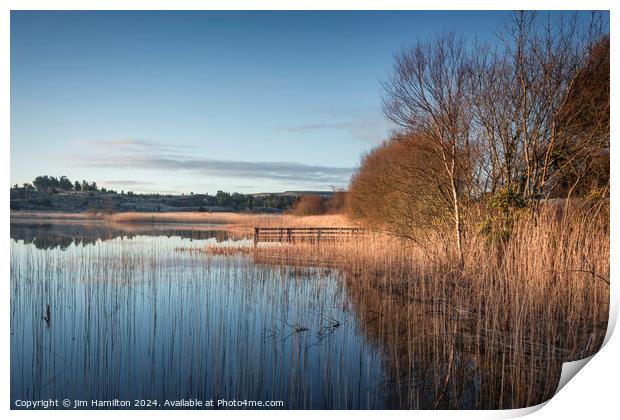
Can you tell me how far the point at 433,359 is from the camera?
458cm

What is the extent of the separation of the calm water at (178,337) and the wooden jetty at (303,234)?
21.0 feet

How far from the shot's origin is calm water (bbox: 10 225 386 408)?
13.6ft

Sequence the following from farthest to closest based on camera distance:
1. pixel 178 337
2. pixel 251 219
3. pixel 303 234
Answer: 1. pixel 303 234
2. pixel 251 219
3. pixel 178 337

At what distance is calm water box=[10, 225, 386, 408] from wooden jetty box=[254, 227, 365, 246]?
6.41 m

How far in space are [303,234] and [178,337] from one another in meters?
11.0

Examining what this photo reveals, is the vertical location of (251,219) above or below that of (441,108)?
below

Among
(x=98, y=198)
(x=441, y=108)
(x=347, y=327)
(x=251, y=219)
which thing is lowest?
(x=347, y=327)

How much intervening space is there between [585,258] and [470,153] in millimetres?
2828

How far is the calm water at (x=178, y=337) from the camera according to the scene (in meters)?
4.14

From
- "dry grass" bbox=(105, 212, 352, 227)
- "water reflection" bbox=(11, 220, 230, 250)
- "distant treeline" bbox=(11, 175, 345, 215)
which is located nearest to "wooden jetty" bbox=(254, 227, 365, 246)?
"dry grass" bbox=(105, 212, 352, 227)

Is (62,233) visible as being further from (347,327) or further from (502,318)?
(502,318)

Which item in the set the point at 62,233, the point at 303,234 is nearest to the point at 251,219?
the point at 303,234

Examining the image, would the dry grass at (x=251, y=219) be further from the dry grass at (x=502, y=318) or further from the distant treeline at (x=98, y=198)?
the dry grass at (x=502, y=318)

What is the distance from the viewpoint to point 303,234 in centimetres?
1603
